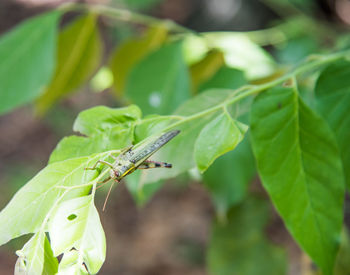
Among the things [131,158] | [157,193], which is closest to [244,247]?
[131,158]

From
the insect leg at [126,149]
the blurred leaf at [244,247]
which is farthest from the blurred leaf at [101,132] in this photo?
the blurred leaf at [244,247]

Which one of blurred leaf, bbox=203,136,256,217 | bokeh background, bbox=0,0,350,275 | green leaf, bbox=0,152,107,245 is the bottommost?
bokeh background, bbox=0,0,350,275

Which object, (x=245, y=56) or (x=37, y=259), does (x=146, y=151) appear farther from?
(x=245, y=56)

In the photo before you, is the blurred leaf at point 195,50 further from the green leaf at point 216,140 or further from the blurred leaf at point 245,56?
the green leaf at point 216,140

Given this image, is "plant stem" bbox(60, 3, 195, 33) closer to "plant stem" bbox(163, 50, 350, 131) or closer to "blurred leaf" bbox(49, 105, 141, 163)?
"plant stem" bbox(163, 50, 350, 131)

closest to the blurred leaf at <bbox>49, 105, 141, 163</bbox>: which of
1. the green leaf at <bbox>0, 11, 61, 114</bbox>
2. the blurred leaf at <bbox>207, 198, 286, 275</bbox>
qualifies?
the green leaf at <bbox>0, 11, 61, 114</bbox>
